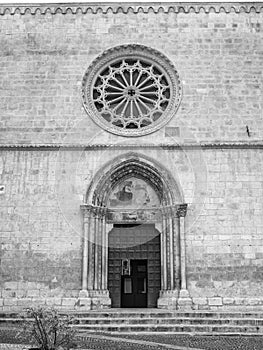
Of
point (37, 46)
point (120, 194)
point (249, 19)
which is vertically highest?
point (249, 19)

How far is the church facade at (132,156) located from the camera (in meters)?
12.5

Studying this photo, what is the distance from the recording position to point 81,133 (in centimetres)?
1349

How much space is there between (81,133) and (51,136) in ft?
2.89

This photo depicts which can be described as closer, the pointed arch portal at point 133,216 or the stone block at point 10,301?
the stone block at point 10,301

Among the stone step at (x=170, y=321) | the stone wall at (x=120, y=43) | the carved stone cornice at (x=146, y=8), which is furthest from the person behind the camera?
the carved stone cornice at (x=146, y=8)

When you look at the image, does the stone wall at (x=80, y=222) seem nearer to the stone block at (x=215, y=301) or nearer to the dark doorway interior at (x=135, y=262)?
the stone block at (x=215, y=301)

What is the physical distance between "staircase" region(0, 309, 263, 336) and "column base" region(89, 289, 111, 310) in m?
1.83

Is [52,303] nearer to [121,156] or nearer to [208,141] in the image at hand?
[121,156]

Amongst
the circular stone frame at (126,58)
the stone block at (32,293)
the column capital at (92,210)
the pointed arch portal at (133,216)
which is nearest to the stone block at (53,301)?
the stone block at (32,293)

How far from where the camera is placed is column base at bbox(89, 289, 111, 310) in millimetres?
12195

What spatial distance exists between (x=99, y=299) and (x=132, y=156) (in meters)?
4.08

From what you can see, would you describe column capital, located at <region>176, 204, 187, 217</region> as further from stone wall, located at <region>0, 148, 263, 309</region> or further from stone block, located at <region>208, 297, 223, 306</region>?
stone block, located at <region>208, 297, 223, 306</region>

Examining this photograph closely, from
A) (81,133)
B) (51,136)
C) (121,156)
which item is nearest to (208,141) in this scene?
(121,156)

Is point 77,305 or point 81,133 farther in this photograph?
point 81,133
